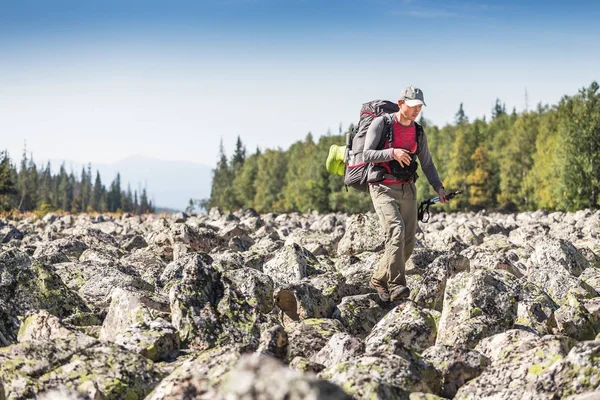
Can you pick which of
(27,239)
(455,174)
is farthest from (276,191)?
(27,239)

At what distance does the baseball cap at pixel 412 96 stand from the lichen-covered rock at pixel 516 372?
11.4 feet

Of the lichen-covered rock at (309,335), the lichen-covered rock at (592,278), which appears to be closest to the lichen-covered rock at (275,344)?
the lichen-covered rock at (309,335)

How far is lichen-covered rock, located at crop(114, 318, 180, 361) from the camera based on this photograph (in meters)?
5.20

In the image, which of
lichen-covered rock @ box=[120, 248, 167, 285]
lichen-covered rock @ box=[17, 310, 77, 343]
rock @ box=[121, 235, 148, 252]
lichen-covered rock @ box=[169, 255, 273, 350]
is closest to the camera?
lichen-covered rock @ box=[17, 310, 77, 343]

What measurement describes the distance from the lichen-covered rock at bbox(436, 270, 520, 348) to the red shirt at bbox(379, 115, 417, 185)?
1610mm

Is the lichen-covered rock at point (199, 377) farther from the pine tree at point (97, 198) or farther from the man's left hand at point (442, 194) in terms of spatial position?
the pine tree at point (97, 198)

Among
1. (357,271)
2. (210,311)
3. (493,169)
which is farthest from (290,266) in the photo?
(493,169)

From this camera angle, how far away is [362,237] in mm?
11797

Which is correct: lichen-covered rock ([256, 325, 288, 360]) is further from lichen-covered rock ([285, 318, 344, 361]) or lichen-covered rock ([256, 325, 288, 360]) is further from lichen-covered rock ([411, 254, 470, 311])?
lichen-covered rock ([411, 254, 470, 311])

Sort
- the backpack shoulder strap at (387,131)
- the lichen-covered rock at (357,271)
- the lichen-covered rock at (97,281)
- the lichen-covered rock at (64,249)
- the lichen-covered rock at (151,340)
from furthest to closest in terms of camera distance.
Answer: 1. the lichen-covered rock at (64,249)
2. the lichen-covered rock at (357,271)
3. the lichen-covered rock at (97,281)
4. the backpack shoulder strap at (387,131)
5. the lichen-covered rock at (151,340)

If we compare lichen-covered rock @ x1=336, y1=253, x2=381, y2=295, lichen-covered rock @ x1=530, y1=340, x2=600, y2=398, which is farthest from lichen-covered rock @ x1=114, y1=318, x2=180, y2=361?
lichen-covered rock @ x1=336, y1=253, x2=381, y2=295

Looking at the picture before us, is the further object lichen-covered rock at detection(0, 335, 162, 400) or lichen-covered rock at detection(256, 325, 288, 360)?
lichen-covered rock at detection(256, 325, 288, 360)

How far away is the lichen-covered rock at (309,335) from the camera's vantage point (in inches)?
223

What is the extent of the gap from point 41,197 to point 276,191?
63.1m
